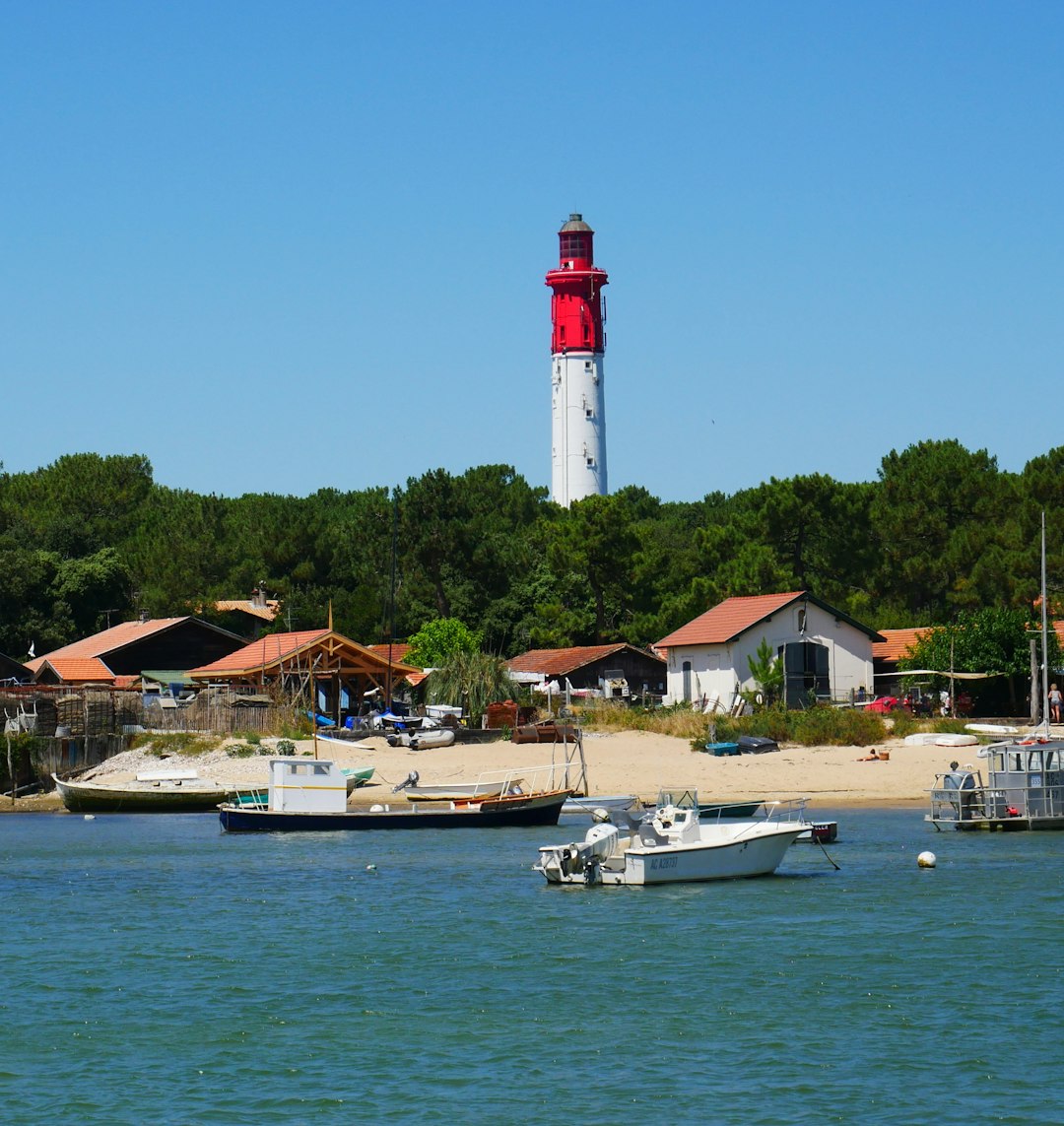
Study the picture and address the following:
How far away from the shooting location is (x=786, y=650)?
220 ft

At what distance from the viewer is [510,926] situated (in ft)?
105

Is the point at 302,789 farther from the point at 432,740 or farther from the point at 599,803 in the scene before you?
the point at 432,740

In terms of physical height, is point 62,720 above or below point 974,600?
below

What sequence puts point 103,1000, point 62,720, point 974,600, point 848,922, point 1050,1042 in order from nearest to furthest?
point 1050,1042, point 103,1000, point 848,922, point 62,720, point 974,600

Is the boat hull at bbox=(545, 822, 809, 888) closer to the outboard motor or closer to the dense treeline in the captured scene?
the outboard motor

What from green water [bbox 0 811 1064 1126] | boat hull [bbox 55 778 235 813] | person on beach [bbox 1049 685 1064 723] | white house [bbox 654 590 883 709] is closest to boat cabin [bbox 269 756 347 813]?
green water [bbox 0 811 1064 1126]

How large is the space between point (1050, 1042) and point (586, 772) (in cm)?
3277

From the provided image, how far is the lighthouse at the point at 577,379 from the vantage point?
113812 mm

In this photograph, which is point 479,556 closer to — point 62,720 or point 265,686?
point 265,686

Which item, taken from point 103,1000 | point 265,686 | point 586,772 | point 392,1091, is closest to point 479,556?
point 265,686

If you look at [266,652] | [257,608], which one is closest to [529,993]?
[266,652]

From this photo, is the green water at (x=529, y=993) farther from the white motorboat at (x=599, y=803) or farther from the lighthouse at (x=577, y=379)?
the lighthouse at (x=577, y=379)

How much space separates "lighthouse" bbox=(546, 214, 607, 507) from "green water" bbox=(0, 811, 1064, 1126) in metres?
73.1

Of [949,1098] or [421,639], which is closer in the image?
[949,1098]
